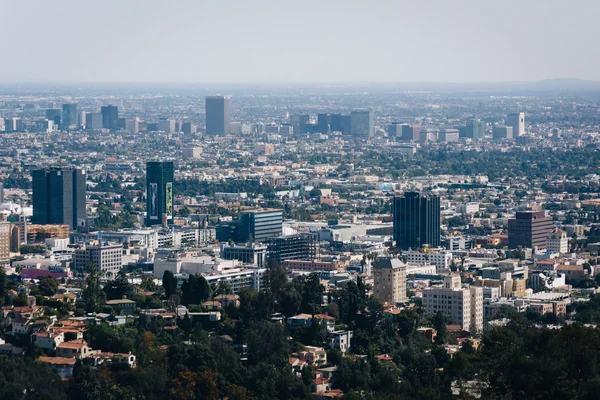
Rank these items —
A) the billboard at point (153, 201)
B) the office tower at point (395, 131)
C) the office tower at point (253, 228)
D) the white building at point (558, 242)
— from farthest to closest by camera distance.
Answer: the office tower at point (395, 131) < the billboard at point (153, 201) < the white building at point (558, 242) < the office tower at point (253, 228)

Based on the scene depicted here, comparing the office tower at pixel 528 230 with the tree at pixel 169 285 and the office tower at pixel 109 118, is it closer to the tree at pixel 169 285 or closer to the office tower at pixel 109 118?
the tree at pixel 169 285

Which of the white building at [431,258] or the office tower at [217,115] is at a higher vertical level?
the white building at [431,258]

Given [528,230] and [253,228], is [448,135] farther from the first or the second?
[253,228]

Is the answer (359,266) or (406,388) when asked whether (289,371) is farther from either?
(359,266)

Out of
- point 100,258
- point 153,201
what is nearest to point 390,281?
point 100,258

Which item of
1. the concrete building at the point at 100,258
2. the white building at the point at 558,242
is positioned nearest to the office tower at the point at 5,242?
the concrete building at the point at 100,258

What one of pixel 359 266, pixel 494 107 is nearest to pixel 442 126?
pixel 494 107

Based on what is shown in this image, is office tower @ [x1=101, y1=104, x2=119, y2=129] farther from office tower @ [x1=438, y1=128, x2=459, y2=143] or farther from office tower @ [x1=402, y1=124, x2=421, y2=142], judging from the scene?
office tower @ [x1=438, y1=128, x2=459, y2=143]
